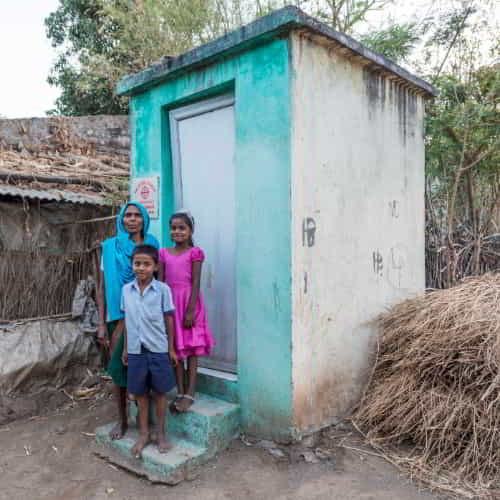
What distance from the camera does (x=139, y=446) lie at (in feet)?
10.5

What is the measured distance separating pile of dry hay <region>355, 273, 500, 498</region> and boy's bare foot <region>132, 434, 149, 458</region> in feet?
5.19

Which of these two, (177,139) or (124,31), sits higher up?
(124,31)

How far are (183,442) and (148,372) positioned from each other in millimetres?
589

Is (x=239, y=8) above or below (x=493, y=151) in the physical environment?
above

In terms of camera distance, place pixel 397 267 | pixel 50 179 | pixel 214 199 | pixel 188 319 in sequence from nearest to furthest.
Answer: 1. pixel 188 319
2. pixel 214 199
3. pixel 397 267
4. pixel 50 179

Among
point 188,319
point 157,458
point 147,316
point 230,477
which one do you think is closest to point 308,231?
point 188,319

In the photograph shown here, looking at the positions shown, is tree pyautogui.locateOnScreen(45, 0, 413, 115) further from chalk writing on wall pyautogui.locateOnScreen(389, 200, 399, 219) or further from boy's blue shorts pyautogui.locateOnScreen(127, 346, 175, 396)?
boy's blue shorts pyautogui.locateOnScreen(127, 346, 175, 396)

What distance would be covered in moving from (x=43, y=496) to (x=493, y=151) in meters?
5.54

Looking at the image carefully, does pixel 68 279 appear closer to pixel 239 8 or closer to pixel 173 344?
pixel 173 344

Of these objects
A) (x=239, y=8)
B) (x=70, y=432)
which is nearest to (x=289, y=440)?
(x=70, y=432)

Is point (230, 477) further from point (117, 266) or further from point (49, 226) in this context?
point (49, 226)

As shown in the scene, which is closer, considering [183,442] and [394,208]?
[183,442]

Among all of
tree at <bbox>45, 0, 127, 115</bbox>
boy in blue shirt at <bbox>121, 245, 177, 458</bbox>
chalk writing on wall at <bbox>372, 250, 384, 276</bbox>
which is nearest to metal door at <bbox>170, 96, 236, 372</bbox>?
boy in blue shirt at <bbox>121, 245, 177, 458</bbox>

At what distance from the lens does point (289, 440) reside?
3.28 metres
